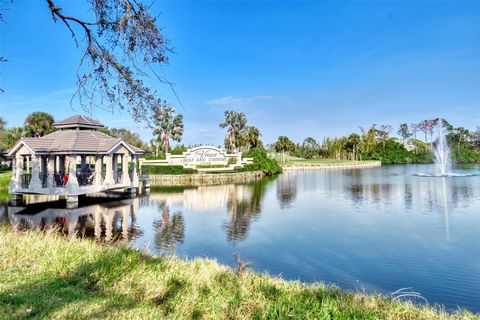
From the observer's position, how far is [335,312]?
438cm

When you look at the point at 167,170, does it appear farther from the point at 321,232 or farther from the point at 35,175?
the point at 321,232

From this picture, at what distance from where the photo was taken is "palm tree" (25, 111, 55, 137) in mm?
44156

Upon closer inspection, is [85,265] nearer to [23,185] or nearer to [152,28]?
[152,28]

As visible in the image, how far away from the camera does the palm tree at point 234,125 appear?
62931 mm

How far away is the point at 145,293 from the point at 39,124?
154ft

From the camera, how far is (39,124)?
44.3 metres

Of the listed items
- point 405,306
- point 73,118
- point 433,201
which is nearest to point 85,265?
point 405,306

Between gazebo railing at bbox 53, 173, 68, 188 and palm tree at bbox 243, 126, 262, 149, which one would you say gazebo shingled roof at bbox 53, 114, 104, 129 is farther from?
palm tree at bbox 243, 126, 262, 149

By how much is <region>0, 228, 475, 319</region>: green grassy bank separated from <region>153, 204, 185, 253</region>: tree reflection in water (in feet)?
17.2

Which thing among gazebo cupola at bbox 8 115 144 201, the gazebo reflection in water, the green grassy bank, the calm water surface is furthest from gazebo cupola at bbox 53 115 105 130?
the green grassy bank

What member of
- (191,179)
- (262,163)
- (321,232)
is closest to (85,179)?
(321,232)

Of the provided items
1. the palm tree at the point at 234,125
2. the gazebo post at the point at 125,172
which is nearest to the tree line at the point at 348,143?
the palm tree at the point at 234,125

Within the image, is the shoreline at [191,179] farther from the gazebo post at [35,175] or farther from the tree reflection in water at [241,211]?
the gazebo post at [35,175]

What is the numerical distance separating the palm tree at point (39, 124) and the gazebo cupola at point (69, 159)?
82.6 feet
